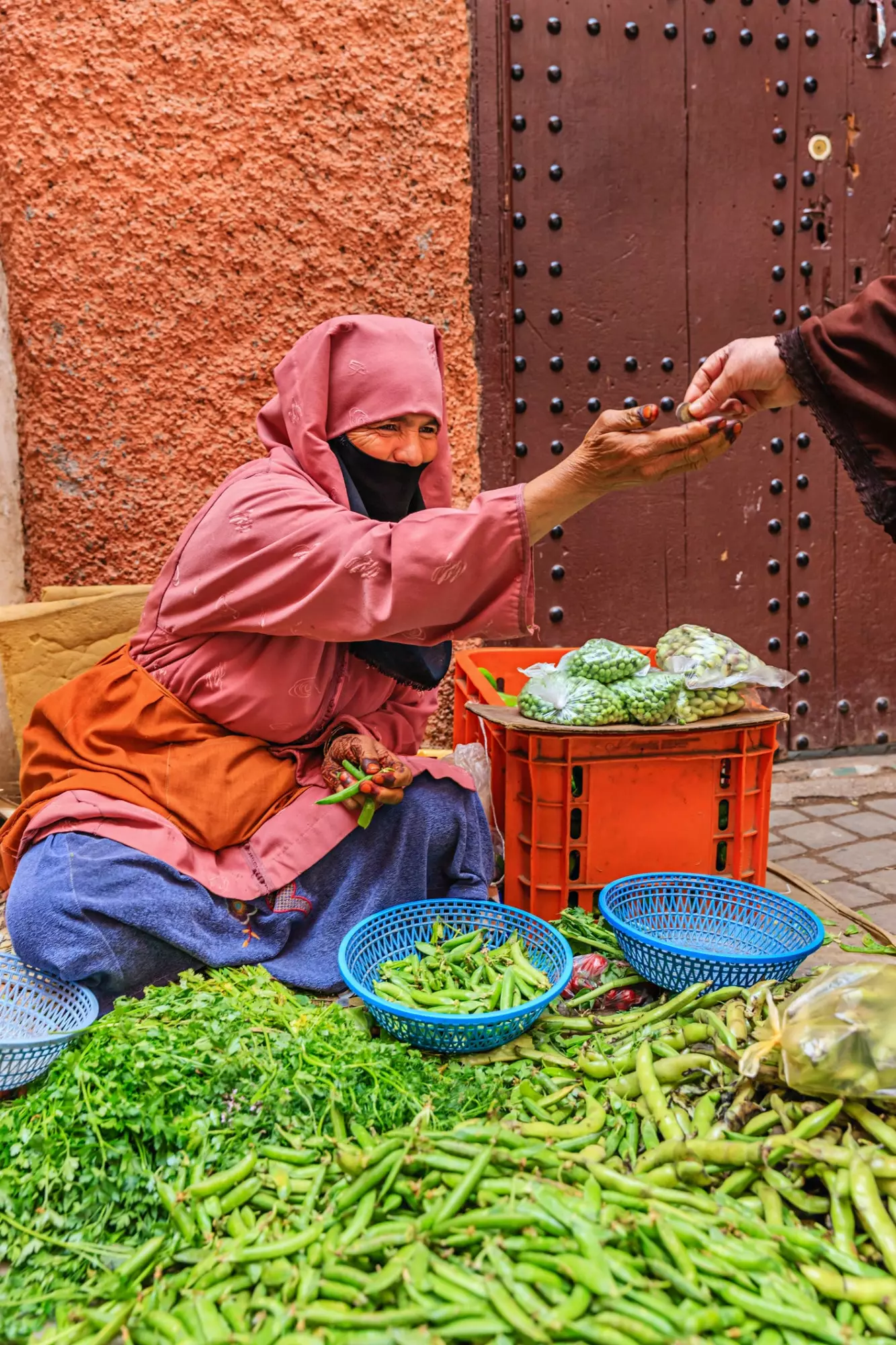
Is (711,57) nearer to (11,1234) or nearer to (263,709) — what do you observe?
(263,709)

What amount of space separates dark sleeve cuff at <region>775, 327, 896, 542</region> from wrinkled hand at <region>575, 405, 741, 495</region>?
189 millimetres

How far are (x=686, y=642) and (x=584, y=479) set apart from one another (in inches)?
39.6

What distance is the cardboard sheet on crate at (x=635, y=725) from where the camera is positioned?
282 centimetres

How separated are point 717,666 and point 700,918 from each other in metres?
0.76

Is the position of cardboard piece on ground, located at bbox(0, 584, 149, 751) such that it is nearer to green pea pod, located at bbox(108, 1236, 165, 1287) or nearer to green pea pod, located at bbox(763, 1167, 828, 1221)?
green pea pod, located at bbox(108, 1236, 165, 1287)

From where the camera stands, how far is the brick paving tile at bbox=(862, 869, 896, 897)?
3.55 meters

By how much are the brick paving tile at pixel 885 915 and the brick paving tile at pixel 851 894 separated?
0.03 m

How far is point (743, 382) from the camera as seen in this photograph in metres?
2.58

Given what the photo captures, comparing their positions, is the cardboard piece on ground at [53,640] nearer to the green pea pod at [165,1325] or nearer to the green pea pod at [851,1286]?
the green pea pod at [165,1325]

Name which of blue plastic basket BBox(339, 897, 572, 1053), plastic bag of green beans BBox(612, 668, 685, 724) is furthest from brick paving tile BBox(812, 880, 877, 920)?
blue plastic basket BBox(339, 897, 572, 1053)

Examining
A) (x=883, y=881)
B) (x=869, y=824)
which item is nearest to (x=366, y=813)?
(x=883, y=881)

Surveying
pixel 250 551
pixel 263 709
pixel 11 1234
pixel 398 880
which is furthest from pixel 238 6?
pixel 11 1234

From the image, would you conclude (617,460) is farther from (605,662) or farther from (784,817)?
(784,817)

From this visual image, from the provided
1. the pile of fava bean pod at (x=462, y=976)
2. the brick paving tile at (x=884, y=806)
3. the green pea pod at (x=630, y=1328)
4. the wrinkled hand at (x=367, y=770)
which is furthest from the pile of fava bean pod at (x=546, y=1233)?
the brick paving tile at (x=884, y=806)
